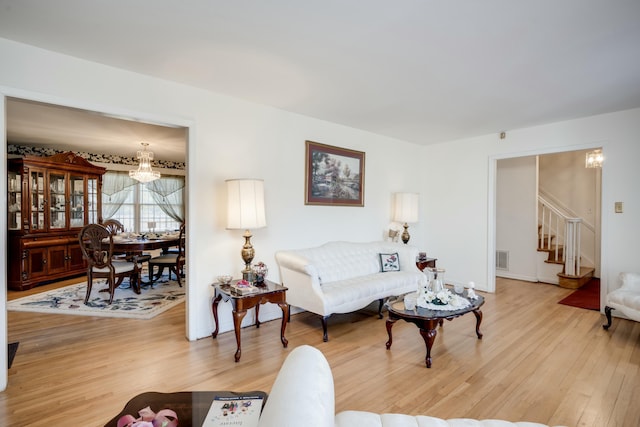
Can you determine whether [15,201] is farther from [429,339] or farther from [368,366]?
[429,339]

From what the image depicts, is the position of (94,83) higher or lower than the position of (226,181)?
higher

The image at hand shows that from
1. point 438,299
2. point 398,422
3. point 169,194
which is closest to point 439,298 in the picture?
point 438,299

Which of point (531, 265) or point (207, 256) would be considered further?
point (531, 265)

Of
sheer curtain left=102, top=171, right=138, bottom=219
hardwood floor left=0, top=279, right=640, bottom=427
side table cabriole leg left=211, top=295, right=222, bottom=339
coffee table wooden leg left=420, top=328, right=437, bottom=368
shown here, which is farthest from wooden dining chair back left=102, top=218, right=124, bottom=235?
→ coffee table wooden leg left=420, top=328, right=437, bottom=368

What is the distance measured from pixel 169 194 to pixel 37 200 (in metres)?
2.68

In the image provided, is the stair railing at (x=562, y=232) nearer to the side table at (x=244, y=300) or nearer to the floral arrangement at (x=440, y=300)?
the floral arrangement at (x=440, y=300)

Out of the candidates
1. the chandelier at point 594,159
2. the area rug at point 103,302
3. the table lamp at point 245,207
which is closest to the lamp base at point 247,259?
the table lamp at point 245,207

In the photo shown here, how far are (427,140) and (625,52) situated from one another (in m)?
3.00

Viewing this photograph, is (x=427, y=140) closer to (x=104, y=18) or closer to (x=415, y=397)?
(x=415, y=397)

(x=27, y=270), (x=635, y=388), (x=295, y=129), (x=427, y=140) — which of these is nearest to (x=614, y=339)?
(x=635, y=388)

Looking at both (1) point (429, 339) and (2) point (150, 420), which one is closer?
(2) point (150, 420)

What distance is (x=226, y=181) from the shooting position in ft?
10.5

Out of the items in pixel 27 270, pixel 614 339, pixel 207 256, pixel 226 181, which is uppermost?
pixel 226 181

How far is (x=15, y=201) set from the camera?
506cm
